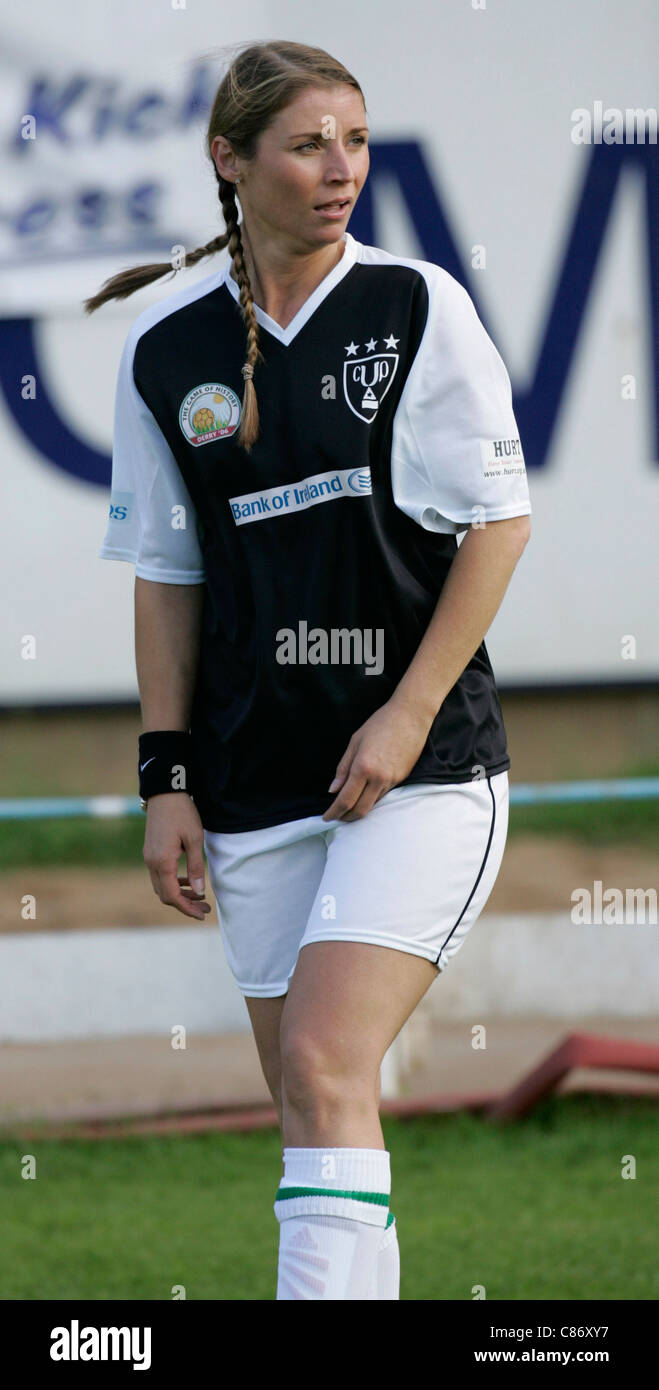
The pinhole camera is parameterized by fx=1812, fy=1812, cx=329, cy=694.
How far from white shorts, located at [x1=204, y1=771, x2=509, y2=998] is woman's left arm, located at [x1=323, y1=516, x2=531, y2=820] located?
5cm

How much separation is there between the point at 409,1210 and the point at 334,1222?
1797 mm

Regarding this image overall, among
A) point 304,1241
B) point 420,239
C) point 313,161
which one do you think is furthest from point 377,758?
point 420,239

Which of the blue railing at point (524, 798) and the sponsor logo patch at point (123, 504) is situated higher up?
the sponsor logo patch at point (123, 504)

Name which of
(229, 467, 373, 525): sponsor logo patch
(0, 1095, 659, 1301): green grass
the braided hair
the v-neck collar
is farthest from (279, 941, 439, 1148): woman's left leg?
(0, 1095, 659, 1301): green grass

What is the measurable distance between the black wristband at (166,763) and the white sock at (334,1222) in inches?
21.0

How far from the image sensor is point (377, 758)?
6.93 feet

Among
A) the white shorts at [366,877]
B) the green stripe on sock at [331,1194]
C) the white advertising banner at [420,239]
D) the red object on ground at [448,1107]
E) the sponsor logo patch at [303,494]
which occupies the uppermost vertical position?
the white advertising banner at [420,239]

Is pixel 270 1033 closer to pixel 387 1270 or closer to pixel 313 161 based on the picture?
pixel 387 1270

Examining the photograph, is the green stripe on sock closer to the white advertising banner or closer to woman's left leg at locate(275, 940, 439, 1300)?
woman's left leg at locate(275, 940, 439, 1300)

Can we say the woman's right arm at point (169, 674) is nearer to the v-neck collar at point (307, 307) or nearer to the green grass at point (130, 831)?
the v-neck collar at point (307, 307)

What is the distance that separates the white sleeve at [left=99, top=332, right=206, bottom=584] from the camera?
234 cm

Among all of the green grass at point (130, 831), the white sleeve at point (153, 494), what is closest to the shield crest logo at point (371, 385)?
the white sleeve at point (153, 494)

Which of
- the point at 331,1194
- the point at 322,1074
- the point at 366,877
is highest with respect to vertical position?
the point at 366,877

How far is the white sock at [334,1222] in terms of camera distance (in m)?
2.02
